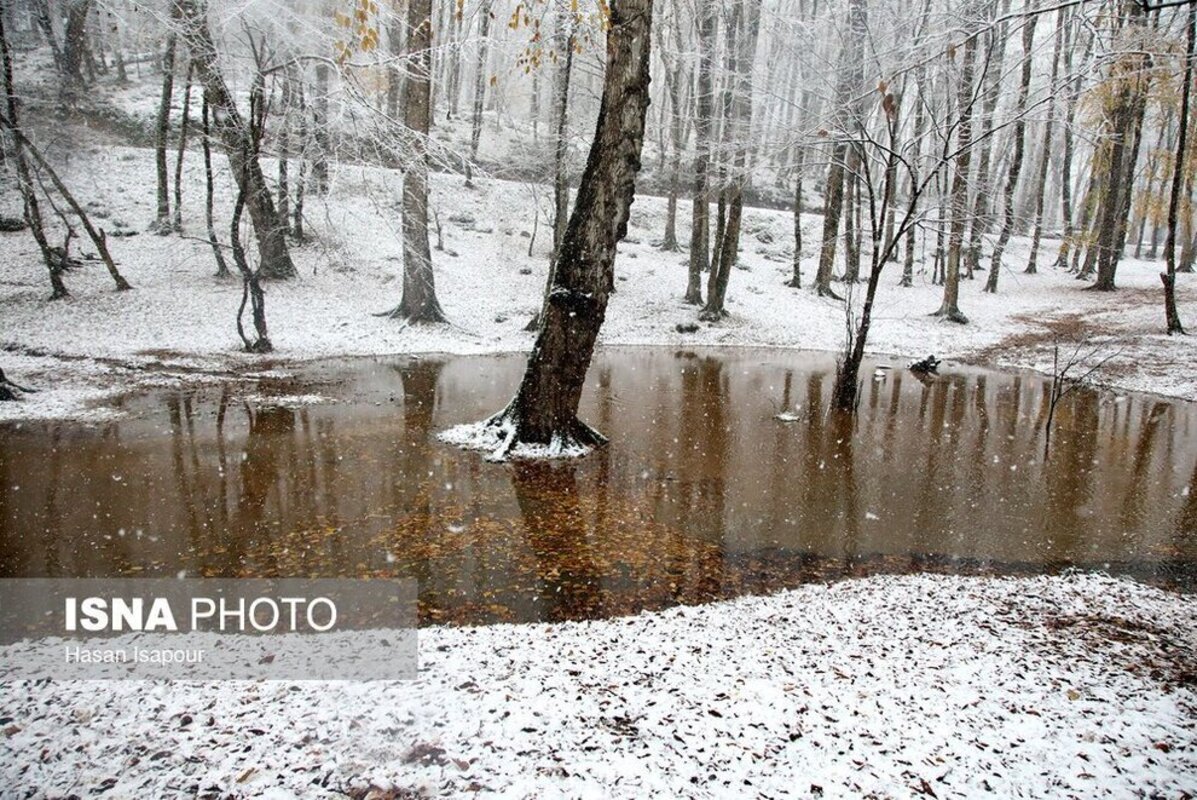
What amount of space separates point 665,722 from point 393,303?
56.6 ft

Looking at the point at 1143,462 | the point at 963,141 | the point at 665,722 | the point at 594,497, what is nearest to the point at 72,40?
the point at 594,497

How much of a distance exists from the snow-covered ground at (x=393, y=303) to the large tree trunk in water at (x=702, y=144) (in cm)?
138

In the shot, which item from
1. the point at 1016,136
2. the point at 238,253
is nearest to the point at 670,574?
the point at 238,253

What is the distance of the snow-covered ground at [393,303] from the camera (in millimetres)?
12852

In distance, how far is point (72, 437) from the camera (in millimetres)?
7945

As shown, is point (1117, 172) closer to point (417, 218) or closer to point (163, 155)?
point (417, 218)

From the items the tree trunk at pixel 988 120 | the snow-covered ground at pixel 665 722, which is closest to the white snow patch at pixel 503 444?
the snow-covered ground at pixel 665 722

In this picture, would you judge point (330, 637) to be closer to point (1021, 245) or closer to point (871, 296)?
point (871, 296)

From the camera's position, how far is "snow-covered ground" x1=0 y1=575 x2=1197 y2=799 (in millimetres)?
2627

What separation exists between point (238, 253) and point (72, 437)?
217 inches

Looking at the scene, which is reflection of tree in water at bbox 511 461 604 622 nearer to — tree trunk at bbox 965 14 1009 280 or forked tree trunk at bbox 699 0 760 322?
tree trunk at bbox 965 14 1009 280

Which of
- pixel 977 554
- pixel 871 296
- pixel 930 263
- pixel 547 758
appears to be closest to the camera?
pixel 547 758

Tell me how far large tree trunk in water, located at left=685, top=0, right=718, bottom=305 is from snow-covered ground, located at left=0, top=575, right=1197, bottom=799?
16847mm

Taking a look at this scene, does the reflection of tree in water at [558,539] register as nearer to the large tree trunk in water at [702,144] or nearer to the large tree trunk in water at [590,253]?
the large tree trunk in water at [590,253]
